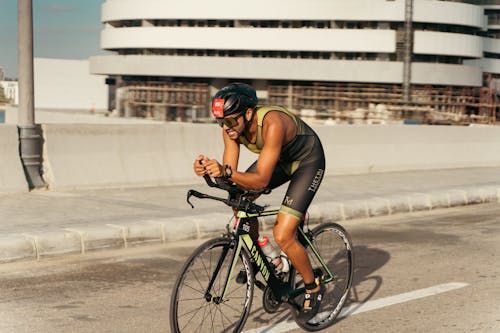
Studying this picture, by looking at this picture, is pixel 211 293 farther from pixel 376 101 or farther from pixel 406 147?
pixel 376 101

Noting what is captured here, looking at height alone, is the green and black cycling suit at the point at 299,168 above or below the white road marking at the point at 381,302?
above

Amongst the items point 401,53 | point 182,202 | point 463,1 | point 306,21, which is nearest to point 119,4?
point 306,21

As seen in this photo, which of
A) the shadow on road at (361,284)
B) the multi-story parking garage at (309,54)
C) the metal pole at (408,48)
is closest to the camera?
the shadow on road at (361,284)

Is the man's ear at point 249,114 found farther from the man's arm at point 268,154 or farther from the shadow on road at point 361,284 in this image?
the shadow on road at point 361,284

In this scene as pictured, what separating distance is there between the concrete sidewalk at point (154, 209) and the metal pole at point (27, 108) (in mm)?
394

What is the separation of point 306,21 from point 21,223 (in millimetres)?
81115

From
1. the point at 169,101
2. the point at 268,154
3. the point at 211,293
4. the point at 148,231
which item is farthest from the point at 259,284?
the point at 169,101

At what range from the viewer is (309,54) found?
9094 cm

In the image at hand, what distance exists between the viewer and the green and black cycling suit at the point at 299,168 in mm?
5797

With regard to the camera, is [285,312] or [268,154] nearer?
[268,154]

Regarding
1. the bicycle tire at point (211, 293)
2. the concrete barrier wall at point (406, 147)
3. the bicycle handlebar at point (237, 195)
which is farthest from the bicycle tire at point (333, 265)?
the concrete barrier wall at point (406, 147)

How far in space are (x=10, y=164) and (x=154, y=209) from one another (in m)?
2.46

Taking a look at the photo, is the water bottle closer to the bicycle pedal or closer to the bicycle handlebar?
the bicycle pedal

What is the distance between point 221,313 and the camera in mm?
5445
